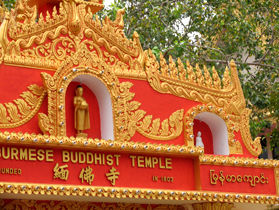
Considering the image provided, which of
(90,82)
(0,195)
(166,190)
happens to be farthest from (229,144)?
(0,195)

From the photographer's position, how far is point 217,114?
14773 mm

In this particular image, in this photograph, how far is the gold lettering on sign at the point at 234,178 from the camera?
14.0 m

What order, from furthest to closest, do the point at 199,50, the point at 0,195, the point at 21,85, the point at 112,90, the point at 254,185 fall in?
the point at 199,50 < the point at 254,185 < the point at 112,90 < the point at 21,85 < the point at 0,195

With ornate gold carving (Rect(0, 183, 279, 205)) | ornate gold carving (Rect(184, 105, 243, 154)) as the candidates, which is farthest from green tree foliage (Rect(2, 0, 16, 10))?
ornate gold carving (Rect(0, 183, 279, 205))

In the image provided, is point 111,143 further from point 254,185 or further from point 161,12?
point 161,12

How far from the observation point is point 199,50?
66.6ft

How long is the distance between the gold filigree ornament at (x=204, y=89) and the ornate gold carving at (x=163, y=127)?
0.35 meters

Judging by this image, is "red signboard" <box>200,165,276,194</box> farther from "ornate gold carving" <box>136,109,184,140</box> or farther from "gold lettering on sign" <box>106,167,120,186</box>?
"gold lettering on sign" <box>106,167,120,186</box>

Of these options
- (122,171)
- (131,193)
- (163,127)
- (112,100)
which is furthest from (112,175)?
(163,127)

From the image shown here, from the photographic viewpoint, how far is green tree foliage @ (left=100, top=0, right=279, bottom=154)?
20266mm

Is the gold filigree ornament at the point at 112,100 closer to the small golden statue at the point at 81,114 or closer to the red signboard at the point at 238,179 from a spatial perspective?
the small golden statue at the point at 81,114

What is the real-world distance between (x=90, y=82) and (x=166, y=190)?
265 cm

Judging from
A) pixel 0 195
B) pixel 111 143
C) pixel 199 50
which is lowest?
pixel 0 195

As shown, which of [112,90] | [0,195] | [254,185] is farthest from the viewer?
[254,185]
